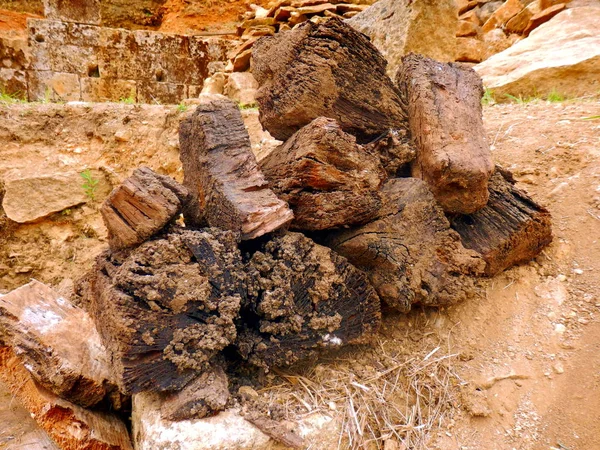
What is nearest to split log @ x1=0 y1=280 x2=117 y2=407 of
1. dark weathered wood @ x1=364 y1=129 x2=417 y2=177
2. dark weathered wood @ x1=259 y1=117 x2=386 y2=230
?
dark weathered wood @ x1=259 y1=117 x2=386 y2=230

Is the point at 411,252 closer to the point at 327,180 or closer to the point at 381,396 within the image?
the point at 327,180

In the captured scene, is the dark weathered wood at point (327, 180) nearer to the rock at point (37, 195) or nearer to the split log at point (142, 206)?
the split log at point (142, 206)

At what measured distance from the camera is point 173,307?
4.48 feet

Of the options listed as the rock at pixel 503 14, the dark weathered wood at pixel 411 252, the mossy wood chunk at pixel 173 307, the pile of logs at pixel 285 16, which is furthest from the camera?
the rock at pixel 503 14

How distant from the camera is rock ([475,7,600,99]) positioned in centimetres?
360

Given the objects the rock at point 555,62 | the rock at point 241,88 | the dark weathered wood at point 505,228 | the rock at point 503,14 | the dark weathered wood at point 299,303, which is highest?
the rock at point 503,14

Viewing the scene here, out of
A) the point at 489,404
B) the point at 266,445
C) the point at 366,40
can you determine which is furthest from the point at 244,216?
the point at 489,404

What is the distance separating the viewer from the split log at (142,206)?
150cm

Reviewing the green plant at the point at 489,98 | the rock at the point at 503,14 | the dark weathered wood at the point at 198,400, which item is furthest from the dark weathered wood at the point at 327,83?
the rock at the point at 503,14

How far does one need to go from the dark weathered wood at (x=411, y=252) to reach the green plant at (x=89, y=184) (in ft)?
9.46

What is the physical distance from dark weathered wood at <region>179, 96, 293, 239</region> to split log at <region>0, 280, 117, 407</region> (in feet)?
2.28

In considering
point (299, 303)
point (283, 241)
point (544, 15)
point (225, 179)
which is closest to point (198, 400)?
point (299, 303)

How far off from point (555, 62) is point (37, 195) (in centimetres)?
494

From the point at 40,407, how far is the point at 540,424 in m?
1.97
